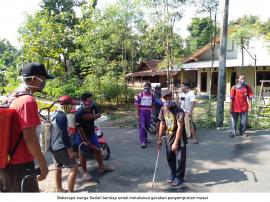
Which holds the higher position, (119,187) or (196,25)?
(196,25)

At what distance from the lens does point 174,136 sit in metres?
4.66

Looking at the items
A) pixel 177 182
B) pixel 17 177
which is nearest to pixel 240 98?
pixel 177 182

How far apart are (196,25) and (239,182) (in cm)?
4025

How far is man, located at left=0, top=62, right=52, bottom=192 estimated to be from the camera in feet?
8.59

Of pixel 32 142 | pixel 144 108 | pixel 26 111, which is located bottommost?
pixel 144 108

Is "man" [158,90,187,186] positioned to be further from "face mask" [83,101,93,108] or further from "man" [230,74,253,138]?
"man" [230,74,253,138]

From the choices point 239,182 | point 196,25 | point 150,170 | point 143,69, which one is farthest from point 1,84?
point 196,25

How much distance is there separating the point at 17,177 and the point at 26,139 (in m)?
0.47

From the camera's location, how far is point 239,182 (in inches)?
187

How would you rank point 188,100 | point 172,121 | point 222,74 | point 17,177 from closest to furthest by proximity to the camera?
point 17,177
point 172,121
point 188,100
point 222,74

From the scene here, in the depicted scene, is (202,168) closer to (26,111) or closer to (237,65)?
(26,111)

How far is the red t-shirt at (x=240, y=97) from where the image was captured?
7449mm

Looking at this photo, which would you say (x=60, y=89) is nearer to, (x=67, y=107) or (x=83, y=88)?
(x=83, y=88)
